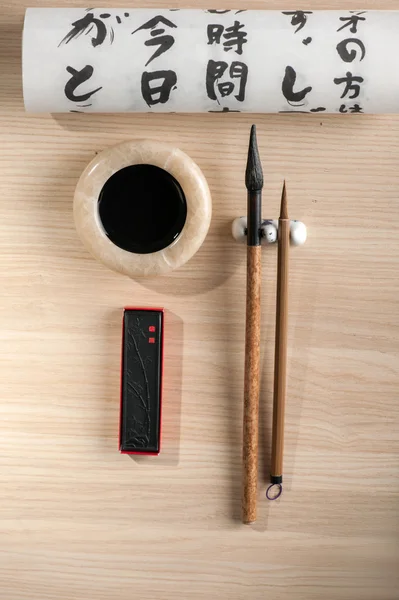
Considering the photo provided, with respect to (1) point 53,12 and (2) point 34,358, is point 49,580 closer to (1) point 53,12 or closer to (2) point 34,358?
(2) point 34,358

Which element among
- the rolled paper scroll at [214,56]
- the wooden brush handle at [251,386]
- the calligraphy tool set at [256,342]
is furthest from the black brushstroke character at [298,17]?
the wooden brush handle at [251,386]

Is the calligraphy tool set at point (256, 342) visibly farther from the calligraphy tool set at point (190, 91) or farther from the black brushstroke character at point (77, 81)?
the black brushstroke character at point (77, 81)

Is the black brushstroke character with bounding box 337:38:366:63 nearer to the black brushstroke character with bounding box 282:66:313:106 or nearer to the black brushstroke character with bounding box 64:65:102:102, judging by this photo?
the black brushstroke character with bounding box 282:66:313:106

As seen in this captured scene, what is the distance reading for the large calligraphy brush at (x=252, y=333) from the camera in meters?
0.62

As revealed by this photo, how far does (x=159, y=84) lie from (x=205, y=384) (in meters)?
0.31

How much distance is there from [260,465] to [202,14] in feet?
1.54

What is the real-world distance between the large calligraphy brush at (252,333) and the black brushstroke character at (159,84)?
0.30ft

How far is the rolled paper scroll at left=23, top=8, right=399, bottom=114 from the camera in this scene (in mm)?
602

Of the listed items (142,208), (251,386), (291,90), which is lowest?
(251,386)

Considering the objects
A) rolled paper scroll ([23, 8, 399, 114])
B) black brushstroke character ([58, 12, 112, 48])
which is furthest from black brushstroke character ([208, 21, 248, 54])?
black brushstroke character ([58, 12, 112, 48])

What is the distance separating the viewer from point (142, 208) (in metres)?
0.65

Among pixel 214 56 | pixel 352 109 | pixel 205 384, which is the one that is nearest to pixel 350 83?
pixel 352 109

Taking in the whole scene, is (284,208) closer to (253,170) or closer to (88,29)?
(253,170)

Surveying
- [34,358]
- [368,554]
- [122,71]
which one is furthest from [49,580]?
[122,71]
